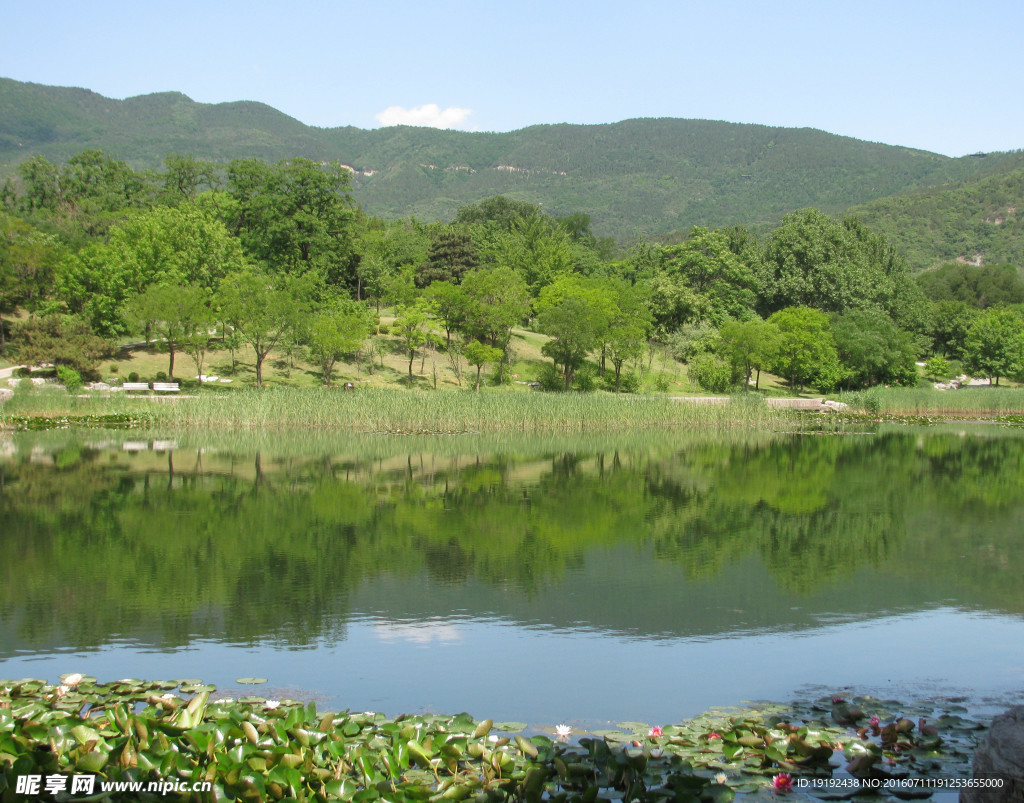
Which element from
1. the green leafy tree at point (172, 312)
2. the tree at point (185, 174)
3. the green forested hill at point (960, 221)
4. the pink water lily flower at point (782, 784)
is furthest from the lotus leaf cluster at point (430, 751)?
the green forested hill at point (960, 221)

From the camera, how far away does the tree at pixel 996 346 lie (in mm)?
70062

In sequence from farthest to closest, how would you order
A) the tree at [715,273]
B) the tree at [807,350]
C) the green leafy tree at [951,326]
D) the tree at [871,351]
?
the green leafy tree at [951,326] < the tree at [715,273] < the tree at [871,351] < the tree at [807,350]

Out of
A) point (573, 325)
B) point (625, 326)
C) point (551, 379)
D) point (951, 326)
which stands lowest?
point (551, 379)

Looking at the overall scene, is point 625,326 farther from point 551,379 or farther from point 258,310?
point 258,310

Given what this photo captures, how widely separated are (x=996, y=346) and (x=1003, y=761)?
252 feet

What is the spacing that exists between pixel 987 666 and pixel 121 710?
332 inches

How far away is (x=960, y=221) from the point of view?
135 m

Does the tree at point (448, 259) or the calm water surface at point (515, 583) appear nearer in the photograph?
the calm water surface at point (515, 583)

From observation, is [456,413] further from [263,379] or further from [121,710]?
[121,710]

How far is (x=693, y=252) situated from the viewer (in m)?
70.0

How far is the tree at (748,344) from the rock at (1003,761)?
52.2m

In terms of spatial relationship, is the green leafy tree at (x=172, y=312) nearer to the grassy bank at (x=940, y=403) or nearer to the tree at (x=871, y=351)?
the grassy bank at (x=940, y=403)

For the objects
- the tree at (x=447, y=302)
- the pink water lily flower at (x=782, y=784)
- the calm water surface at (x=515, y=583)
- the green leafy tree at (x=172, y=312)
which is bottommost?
the calm water surface at (x=515, y=583)

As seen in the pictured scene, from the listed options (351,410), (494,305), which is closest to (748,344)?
(494,305)
